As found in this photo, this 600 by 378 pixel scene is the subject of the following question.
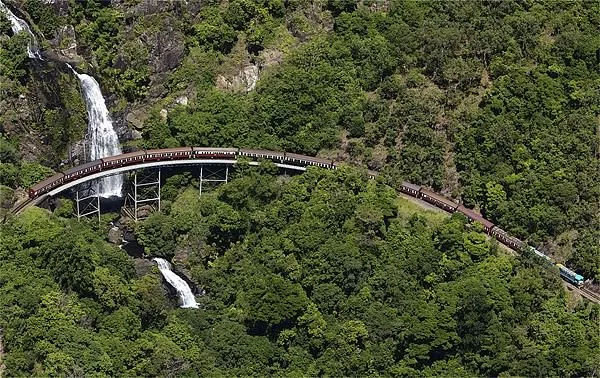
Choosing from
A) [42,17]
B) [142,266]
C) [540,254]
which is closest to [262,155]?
[142,266]

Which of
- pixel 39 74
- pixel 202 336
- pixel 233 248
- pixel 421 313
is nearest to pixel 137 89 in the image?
pixel 39 74

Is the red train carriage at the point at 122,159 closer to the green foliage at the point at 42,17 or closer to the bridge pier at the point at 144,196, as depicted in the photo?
the bridge pier at the point at 144,196

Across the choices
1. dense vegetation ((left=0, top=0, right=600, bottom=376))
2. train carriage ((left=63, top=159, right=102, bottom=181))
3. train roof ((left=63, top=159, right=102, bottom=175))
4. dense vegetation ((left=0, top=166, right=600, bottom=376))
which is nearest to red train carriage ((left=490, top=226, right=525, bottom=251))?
dense vegetation ((left=0, top=0, right=600, bottom=376))

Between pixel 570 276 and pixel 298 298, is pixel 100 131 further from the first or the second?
pixel 570 276

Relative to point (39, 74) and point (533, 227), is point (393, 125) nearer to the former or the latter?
point (533, 227)

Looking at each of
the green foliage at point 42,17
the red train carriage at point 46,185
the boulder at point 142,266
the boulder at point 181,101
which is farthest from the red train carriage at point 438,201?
the green foliage at point 42,17

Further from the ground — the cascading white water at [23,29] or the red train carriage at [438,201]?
the cascading white water at [23,29]
